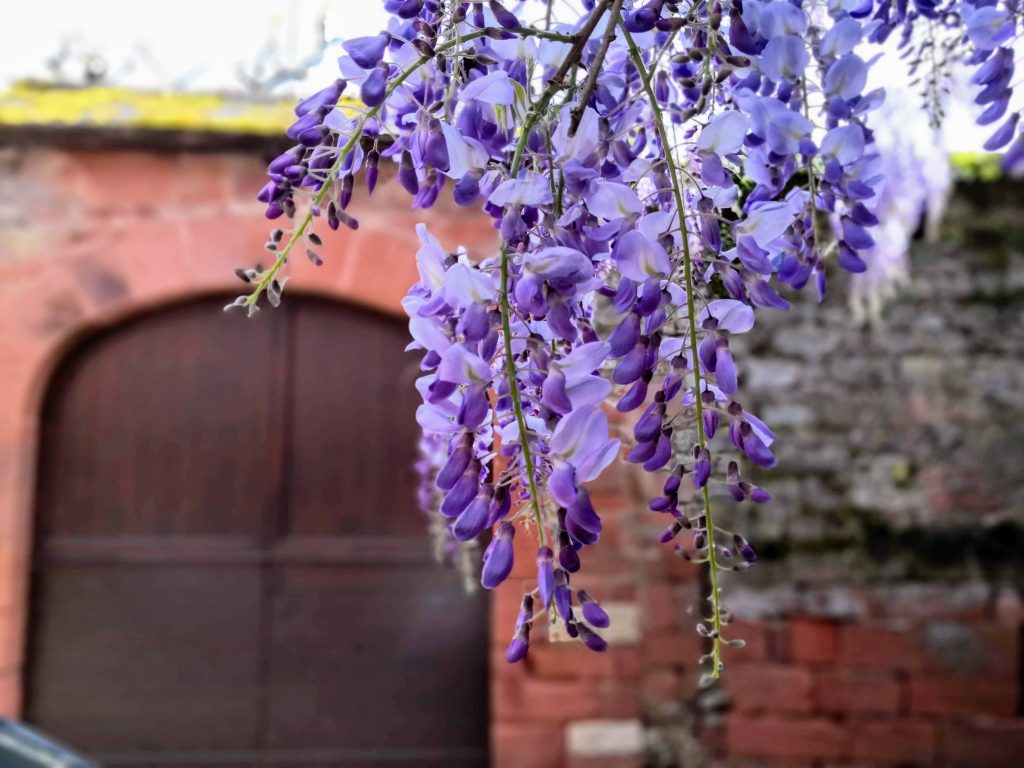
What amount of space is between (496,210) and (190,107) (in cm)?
326

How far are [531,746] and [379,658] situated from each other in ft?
2.27

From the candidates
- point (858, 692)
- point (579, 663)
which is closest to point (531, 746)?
point (579, 663)

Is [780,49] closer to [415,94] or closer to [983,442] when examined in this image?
[415,94]

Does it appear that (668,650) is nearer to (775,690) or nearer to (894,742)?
(775,690)

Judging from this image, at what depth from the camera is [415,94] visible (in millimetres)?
713

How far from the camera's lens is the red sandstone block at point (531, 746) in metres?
3.24

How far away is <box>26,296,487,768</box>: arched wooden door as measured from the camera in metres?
3.54

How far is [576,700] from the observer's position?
3244mm

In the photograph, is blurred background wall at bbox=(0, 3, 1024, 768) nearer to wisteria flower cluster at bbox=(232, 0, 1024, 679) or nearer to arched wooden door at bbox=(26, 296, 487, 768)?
arched wooden door at bbox=(26, 296, 487, 768)

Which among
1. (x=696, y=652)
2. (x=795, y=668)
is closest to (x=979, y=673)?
(x=795, y=668)

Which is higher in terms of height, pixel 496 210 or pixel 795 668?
pixel 496 210

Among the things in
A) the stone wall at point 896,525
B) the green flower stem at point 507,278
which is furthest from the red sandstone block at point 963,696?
the green flower stem at point 507,278

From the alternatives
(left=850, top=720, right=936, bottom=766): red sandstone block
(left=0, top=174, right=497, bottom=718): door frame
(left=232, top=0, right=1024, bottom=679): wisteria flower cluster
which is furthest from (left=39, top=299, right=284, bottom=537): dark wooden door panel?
(left=232, top=0, right=1024, bottom=679): wisteria flower cluster

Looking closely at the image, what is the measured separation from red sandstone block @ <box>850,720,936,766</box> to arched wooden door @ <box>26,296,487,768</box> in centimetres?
136
